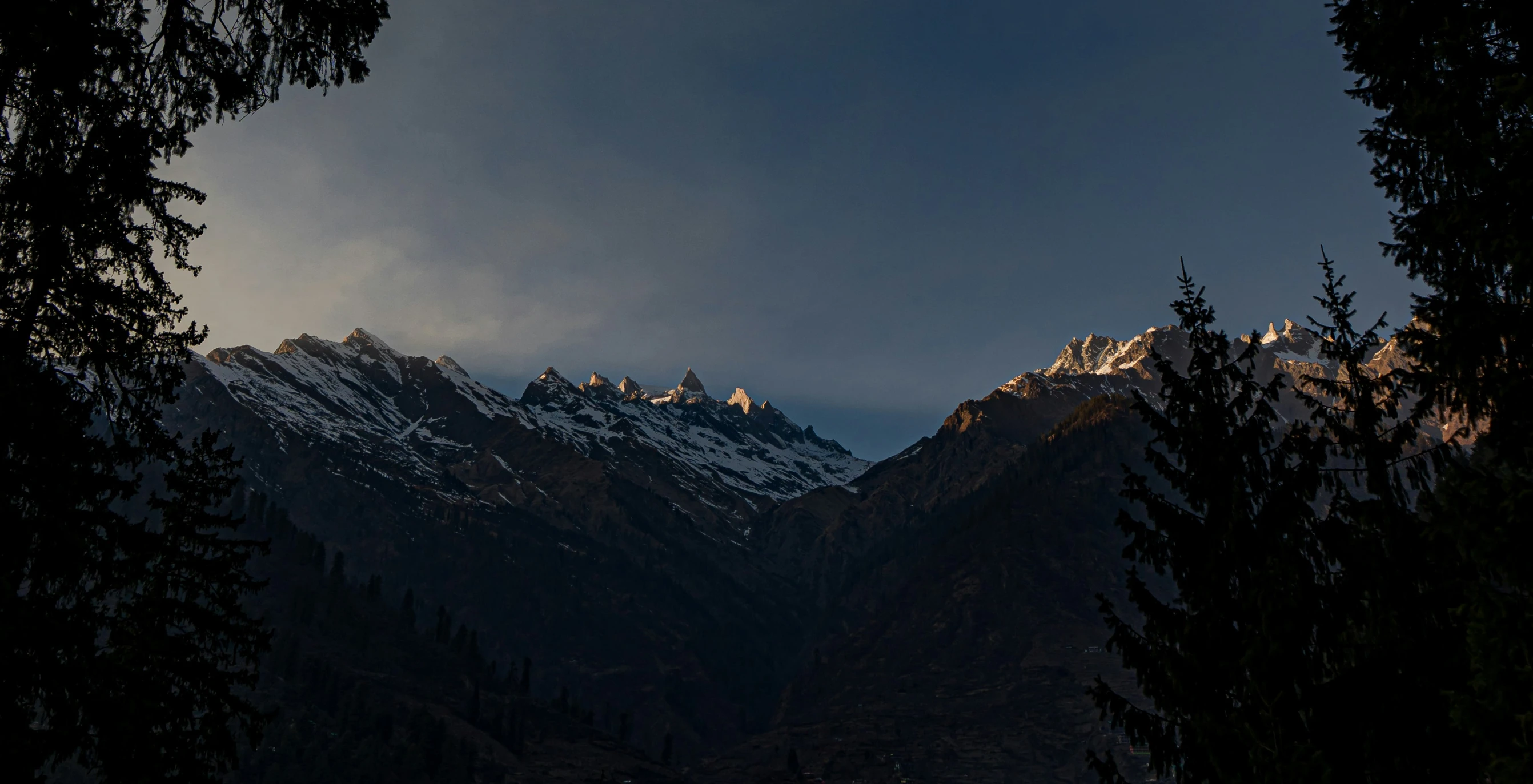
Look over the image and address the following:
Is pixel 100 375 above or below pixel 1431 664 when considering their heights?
above

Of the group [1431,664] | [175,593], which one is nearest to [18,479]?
[175,593]

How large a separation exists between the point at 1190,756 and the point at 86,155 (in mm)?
20933

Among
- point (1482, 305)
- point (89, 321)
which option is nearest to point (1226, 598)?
point (1482, 305)

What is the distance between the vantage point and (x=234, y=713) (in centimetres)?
2277

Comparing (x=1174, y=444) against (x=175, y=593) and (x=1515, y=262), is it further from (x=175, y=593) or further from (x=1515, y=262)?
(x=175, y=593)

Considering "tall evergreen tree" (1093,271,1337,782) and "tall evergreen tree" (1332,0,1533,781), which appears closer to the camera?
"tall evergreen tree" (1332,0,1533,781)

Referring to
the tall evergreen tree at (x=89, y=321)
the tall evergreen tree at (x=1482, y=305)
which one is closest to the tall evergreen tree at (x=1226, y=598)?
the tall evergreen tree at (x=1482, y=305)

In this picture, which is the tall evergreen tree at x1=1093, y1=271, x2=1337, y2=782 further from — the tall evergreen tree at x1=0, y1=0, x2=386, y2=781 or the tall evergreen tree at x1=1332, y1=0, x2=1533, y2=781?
the tall evergreen tree at x1=0, y1=0, x2=386, y2=781

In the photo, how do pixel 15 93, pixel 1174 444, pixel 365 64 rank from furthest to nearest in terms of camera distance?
pixel 1174 444, pixel 365 64, pixel 15 93

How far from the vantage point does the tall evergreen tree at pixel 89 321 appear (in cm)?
1005

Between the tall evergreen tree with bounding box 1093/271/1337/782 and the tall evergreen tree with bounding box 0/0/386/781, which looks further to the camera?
the tall evergreen tree with bounding box 1093/271/1337/782

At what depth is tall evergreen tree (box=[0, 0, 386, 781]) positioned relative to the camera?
1005 cm

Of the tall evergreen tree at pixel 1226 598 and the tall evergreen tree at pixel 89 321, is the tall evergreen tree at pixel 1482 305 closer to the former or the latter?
the tall evergreen tree at pixel 1226 598

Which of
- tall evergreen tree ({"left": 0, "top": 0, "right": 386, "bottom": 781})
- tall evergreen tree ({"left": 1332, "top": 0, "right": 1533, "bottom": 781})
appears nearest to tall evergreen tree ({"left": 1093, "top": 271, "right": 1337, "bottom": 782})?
tall evergreen tree ({"left": 1332, "top": 0, "right": 1533, "bottom": 781})
